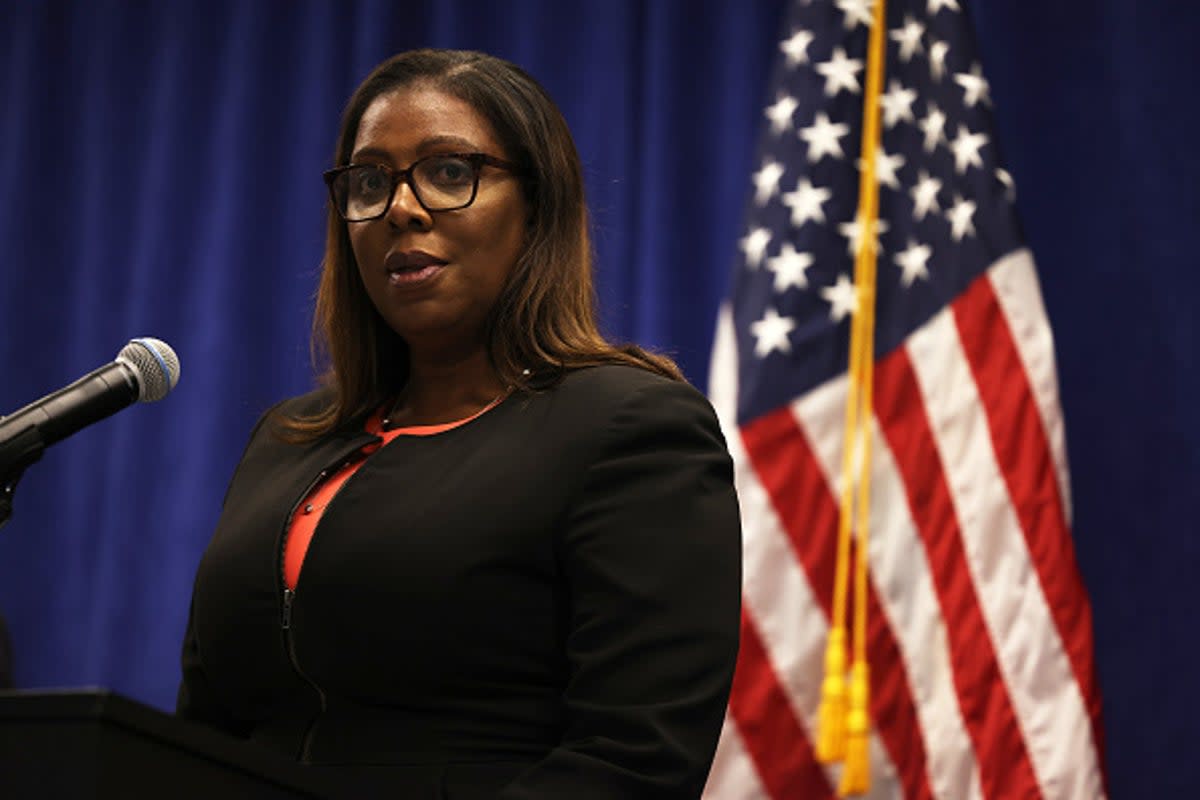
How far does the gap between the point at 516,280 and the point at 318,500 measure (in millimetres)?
296

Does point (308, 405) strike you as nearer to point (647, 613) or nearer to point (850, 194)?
point (647, 613)

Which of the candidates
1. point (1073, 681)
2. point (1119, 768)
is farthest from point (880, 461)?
point (1119, 768)

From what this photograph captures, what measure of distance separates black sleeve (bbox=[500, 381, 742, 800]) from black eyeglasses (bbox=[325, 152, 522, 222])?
0.30 metres

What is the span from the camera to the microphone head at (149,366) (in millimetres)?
1196

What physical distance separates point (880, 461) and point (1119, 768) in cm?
82

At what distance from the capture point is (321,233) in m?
3.46

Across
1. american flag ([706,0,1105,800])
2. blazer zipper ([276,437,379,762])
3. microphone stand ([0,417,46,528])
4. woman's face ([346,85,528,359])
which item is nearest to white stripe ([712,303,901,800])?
american flag ([706,0,1105,800])

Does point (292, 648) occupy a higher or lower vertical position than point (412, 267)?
lower

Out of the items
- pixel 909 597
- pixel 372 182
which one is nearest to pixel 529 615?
pixel 372 182

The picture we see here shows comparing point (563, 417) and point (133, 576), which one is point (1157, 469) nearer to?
point (563, 417)

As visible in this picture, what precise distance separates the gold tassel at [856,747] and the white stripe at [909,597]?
191mm

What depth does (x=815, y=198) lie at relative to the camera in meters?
2.70

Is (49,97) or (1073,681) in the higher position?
(49,97)

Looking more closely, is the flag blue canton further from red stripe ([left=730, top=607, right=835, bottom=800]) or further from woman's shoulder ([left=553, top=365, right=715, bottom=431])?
woman's shoulder ([left=553, top=365, right=715, bottom=431])
